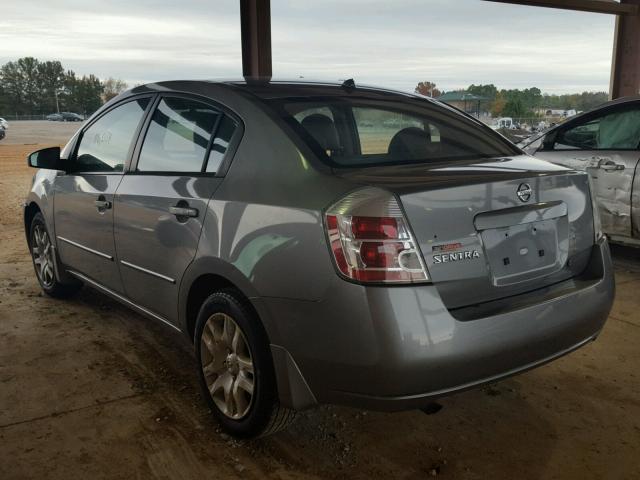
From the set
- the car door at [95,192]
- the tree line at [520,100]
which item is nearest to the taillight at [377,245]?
the car door at [95,192]

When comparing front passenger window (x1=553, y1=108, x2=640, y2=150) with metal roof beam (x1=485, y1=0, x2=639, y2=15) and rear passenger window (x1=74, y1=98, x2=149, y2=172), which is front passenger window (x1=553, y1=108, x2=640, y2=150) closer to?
metal roof beam (x1=485, y1=0, x2=639, y2=15)

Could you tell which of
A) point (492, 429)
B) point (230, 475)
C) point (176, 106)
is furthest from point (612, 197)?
point (230, 475)

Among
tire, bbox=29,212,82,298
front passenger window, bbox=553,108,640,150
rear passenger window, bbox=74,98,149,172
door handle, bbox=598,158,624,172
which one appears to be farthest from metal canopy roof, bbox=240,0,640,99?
door handle, bbox=598,158,624,172

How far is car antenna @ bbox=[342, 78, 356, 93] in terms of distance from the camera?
2916 millimetres

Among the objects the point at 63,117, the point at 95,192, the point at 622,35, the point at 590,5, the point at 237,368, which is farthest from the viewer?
the point at 622,35

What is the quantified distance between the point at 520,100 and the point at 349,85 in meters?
6.41

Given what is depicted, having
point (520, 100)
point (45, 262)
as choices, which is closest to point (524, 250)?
point (45, 262)

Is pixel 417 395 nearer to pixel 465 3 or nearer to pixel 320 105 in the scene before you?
pixel 320 105

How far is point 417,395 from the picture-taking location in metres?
1.98

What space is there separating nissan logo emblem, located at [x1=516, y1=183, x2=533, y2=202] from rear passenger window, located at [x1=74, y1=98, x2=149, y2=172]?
2024mm

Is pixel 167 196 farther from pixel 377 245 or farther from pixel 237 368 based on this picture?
pixel 377 245

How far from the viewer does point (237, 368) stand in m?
2.47

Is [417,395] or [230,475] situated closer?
[417,395]

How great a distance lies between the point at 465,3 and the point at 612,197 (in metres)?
3.72
